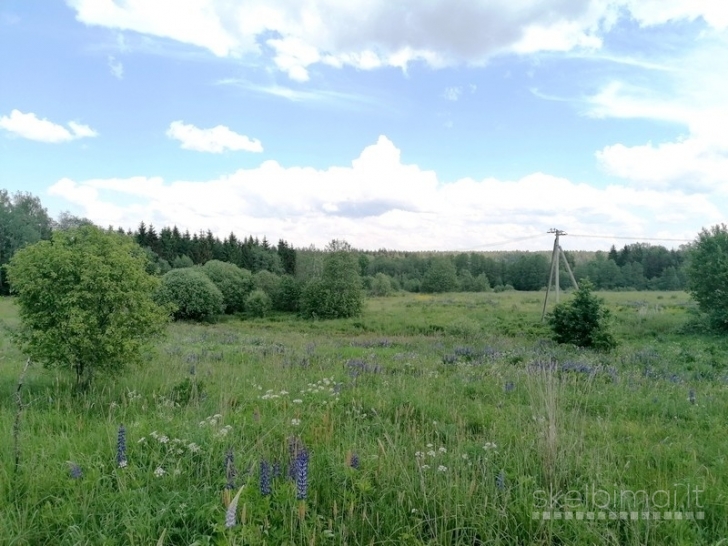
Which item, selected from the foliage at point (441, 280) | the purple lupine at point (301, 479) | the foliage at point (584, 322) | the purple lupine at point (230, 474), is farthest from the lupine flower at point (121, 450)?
the foliage at point (441, 280)

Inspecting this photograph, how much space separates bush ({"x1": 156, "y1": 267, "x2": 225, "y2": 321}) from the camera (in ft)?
154

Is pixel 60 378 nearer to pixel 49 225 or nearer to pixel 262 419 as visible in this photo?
pixel 262 419

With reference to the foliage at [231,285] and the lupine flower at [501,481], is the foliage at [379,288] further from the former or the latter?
the lupine flower at [501,481]

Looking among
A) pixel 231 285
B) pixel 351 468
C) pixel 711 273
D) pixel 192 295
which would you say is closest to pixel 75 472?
pixel 351 468

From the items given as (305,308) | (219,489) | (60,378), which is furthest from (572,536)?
(305,308)

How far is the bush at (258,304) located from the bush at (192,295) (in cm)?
339

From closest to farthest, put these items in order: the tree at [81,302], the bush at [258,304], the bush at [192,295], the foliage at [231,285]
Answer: the tree at [81,302] → the bush at [192,295] → the bush at [258,304] → the foliage at [231,285]

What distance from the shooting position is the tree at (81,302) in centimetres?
590

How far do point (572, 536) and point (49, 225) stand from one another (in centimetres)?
9352

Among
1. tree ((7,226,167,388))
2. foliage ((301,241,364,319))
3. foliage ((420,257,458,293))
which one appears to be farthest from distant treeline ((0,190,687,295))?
tree ((7,226,167,388))

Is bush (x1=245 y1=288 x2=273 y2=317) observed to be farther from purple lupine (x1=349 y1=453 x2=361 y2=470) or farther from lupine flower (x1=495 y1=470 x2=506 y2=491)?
lupine flower (x1=495 y1=470 x2=506 y2=491)

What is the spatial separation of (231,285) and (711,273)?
48.3 meters

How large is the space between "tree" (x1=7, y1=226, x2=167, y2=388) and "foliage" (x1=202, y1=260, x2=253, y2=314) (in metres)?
48.9

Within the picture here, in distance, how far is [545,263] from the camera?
293 feet
